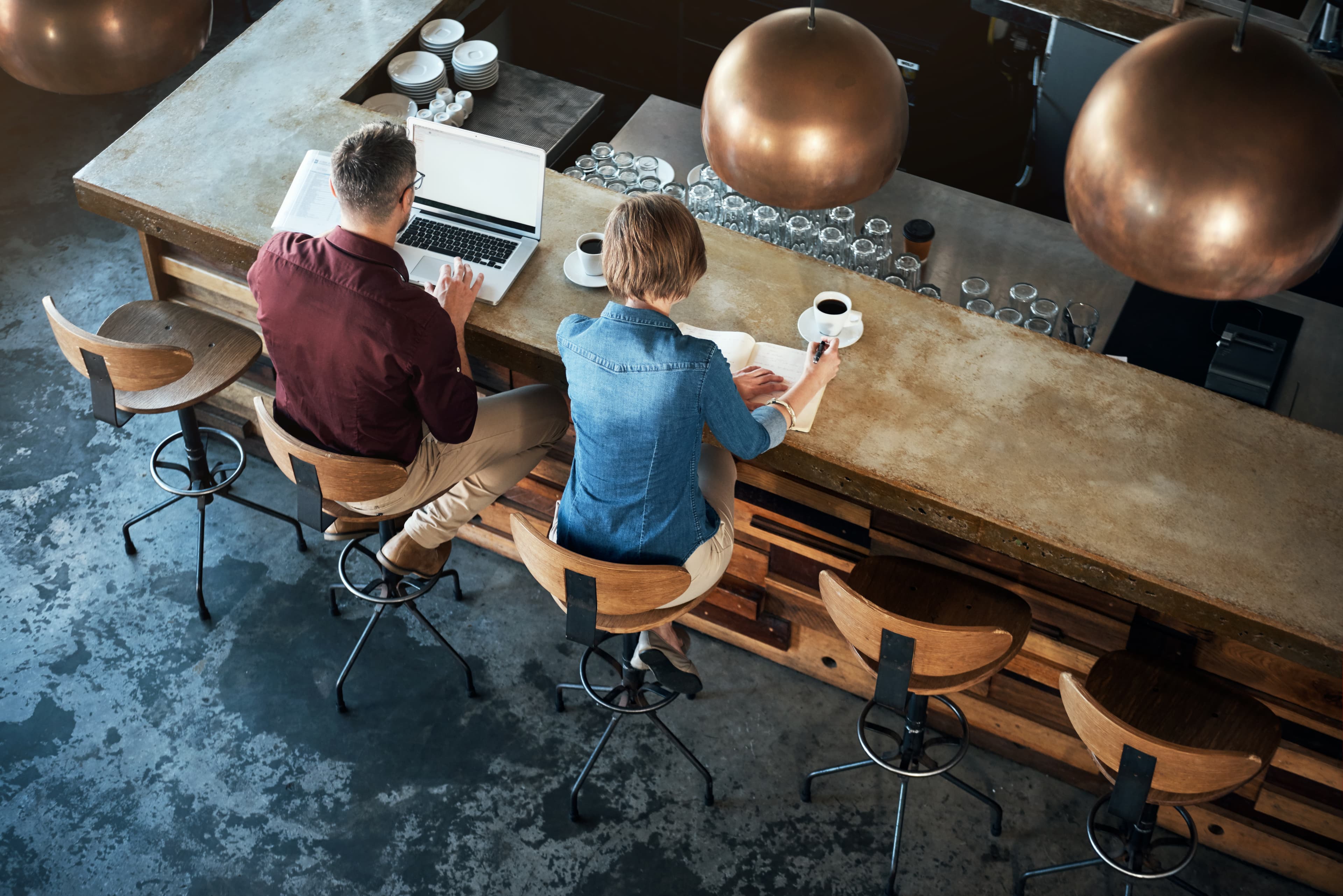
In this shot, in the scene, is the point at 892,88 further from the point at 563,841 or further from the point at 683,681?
the point at 563,841

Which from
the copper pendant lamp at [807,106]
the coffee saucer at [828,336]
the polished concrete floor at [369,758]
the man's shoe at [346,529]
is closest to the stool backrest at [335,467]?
the man's shoe at [346,529]

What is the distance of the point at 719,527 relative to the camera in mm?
2811

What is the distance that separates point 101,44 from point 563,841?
2.27 m

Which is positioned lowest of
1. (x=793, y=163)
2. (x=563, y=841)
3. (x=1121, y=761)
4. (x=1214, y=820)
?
(x=563, y=841)

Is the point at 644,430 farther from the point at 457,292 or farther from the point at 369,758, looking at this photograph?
the point at 369,758

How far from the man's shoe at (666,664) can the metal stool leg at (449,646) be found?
0.54 metres

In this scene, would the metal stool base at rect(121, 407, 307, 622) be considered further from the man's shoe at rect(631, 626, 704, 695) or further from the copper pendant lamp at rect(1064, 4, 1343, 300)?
the copper pendant lamp at rect(1064, 4, 1343, 300)

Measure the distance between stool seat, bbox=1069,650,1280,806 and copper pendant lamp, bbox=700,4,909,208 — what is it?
1.25m

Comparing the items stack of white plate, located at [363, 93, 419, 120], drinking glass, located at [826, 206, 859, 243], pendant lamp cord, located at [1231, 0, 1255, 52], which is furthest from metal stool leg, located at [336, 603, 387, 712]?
pendant lamp cord, located at [1231, 0, 1255, 52]

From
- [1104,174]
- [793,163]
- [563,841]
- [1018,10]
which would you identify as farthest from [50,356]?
[1104,174]

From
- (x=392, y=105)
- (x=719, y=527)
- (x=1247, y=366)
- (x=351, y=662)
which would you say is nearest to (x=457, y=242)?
(x=392, y=105)

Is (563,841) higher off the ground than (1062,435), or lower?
lower

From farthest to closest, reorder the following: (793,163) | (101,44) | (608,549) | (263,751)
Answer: (263,751)
(608,549)
(793,163)
(101,44)

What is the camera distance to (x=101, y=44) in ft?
5.45
